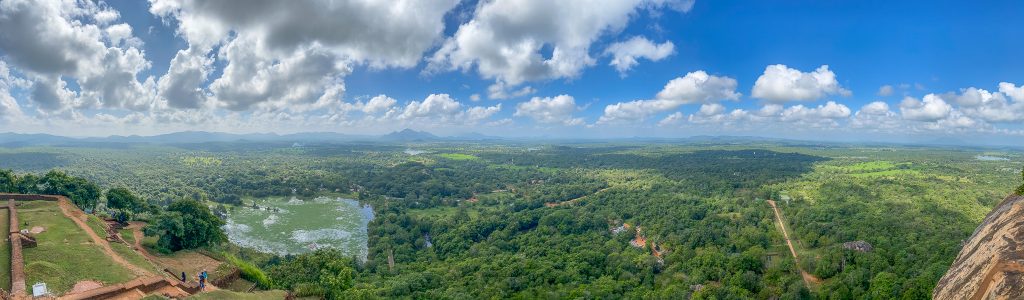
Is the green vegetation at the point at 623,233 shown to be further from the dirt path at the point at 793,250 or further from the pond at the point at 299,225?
the pond at the point at 299,225

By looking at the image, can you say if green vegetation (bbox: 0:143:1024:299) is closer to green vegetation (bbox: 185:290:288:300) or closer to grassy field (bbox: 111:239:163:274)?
grassy field (bbox: 111:239:163:274)

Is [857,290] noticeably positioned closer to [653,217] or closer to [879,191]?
[653,217]

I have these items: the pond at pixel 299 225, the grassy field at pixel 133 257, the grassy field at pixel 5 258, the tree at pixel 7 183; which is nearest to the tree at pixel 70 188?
the tree at pixel 7 183

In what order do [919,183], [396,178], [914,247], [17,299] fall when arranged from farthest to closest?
[396,178]
[919,183]
[914,247]
[17,299]

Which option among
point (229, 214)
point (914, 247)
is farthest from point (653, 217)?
point (229, 214)

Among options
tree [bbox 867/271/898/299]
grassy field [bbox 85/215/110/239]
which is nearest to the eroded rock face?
tree [bbox 867/271/898/299]
